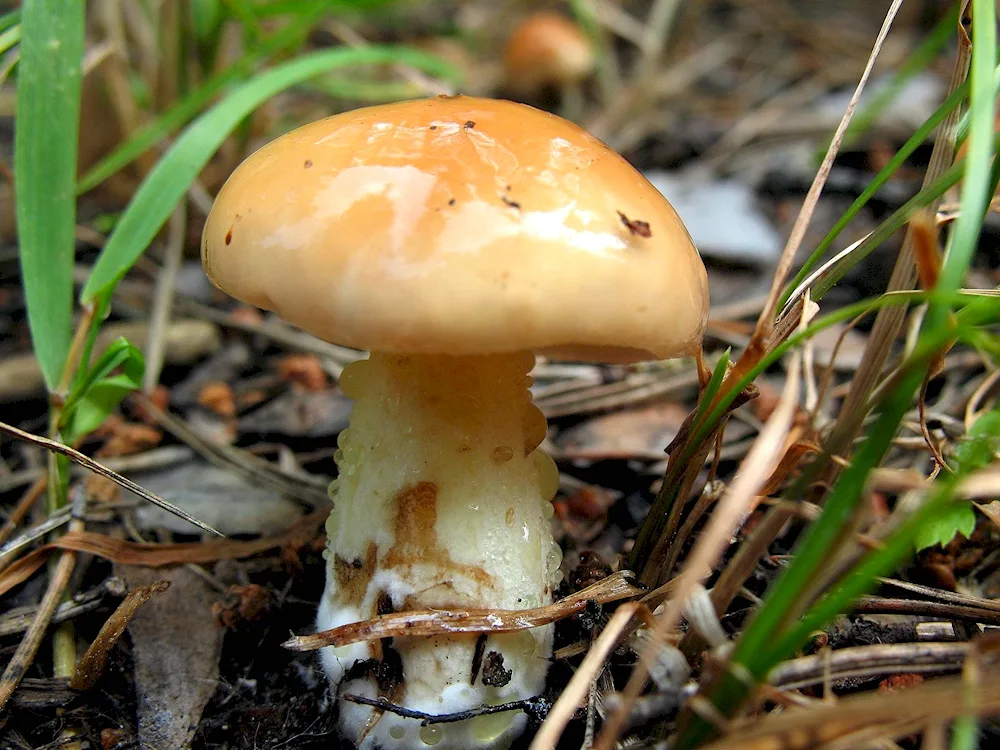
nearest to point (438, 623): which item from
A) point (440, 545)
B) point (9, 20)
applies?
point (440, 545)

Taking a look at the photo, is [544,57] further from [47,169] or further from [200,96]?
[47,169]

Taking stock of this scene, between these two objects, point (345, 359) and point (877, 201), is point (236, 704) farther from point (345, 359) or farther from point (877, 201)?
point (877, 201)

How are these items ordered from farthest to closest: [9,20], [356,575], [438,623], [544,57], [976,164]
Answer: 1. [544,57]
2. [9,20]
3. [356,575]
4. [438,623]
5. [976,164]

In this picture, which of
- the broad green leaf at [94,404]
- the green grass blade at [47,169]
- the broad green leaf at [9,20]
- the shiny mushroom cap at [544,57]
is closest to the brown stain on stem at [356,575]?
the broad green leaf at [94,404]

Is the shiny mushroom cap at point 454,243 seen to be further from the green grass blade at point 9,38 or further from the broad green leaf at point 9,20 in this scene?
the broad green leaf at point 9,20

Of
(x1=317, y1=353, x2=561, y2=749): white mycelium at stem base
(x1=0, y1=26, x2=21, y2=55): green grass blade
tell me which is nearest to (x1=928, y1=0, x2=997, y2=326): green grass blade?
(x1=317, y1=353, x2=561, y2=749): white mycelium at stem base

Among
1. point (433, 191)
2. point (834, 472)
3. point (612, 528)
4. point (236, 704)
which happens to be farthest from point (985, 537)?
point (236, 704)

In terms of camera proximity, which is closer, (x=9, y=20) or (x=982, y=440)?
(x=982, y=440)
